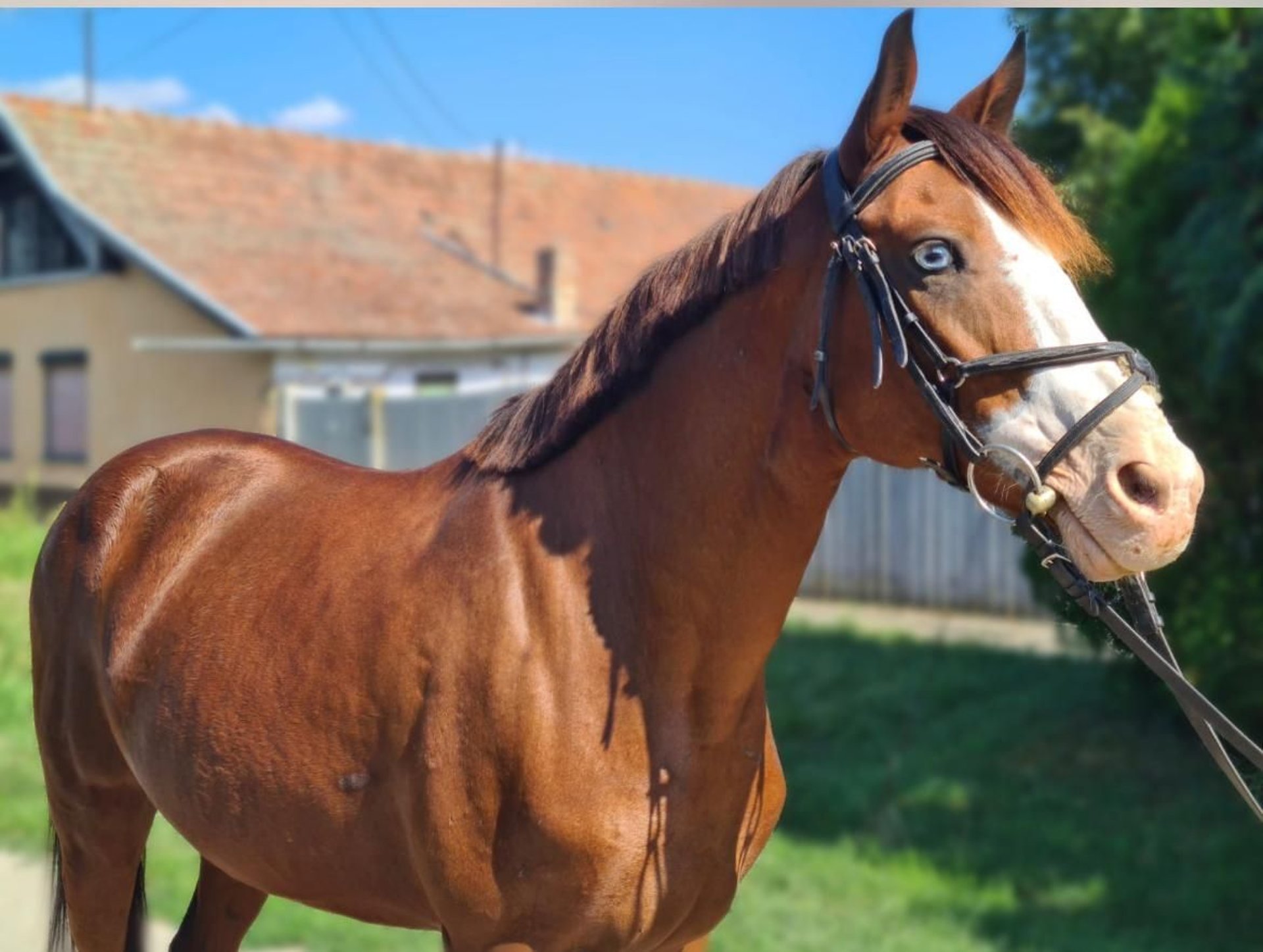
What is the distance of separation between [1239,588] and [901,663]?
11.1 feet

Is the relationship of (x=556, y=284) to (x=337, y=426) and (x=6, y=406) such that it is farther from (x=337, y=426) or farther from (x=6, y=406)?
(x=6, y=406)

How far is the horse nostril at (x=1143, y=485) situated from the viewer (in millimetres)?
1695

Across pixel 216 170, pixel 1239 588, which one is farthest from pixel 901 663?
pixel 216 170

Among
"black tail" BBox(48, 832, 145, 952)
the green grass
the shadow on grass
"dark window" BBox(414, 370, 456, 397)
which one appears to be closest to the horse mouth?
"black tail" BBox(48, 832, 145, 952)

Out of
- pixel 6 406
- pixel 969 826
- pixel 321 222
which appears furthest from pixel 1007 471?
pixel 6 406

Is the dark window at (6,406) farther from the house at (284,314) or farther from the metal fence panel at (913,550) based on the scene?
the metal fence panel at (913,550)

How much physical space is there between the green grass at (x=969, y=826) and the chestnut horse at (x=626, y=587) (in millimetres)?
2690

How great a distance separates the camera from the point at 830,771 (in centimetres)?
692

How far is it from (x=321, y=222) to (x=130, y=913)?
15899 millimetres

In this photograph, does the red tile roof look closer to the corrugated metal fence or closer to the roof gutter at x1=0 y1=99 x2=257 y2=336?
the roof gutter at x1=0 y1=99 x2=257 y2=336

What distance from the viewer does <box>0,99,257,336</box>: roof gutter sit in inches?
560

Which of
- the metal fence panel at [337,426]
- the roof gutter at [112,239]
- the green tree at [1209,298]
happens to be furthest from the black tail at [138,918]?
the roof gutter at [112,239]

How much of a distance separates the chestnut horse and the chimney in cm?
1598

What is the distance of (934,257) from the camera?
1.90 m
